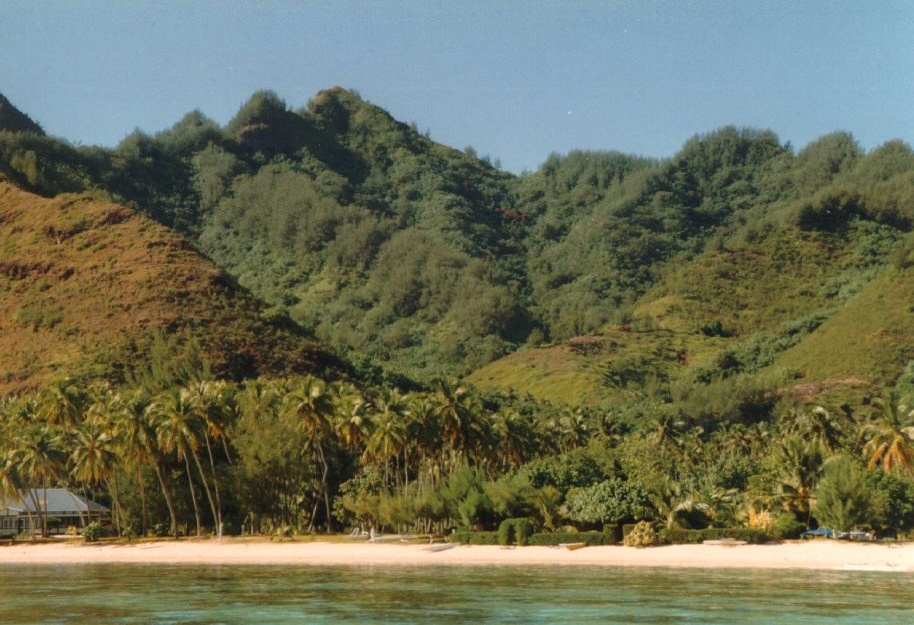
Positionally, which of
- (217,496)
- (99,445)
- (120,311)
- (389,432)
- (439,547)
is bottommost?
(439,547)

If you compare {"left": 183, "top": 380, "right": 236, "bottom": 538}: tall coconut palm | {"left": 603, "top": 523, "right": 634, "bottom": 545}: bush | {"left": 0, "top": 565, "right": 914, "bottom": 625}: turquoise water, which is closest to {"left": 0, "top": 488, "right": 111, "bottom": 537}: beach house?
{"left": 183, "top": 380, "right": 236, "bottom": 538}: tall coconut palm

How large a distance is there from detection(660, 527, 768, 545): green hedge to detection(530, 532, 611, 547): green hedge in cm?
467

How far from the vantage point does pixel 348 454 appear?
116938mm

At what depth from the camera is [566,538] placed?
87125 mm

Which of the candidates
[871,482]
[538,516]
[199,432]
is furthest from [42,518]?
[871,482]

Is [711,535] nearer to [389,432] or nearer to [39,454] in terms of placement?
[389,432]

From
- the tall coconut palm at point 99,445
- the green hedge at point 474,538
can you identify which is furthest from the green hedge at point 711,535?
the tall coconut palm at point 99,445

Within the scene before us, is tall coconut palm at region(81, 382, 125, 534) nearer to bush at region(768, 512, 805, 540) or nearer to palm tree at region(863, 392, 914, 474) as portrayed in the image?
bush at region(768, 512, 805, 540)

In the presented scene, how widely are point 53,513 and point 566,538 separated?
2137 inches

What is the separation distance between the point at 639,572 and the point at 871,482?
23559 mm

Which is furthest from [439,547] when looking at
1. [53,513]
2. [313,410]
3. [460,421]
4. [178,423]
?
[53,513]

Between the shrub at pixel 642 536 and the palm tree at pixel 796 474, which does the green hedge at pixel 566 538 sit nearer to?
the shrub at pixel 642 536

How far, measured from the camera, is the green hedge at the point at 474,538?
8919 cm

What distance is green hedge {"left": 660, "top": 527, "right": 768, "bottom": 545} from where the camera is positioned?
84.2 meters
